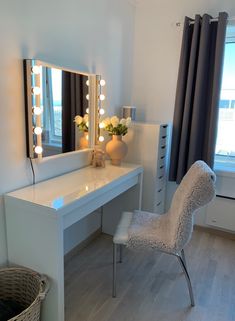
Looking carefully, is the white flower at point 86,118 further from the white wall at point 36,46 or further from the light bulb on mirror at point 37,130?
the light bulb on mirror at point 37,130

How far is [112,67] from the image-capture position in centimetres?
252

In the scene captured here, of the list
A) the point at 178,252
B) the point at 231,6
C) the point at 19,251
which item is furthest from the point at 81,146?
the point at 231,6

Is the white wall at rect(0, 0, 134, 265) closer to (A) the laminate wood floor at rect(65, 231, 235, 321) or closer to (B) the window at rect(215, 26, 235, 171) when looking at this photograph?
(A) the laminate wood floor at rect(65, 231, 235, 321)

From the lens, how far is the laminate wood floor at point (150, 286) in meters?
1.70

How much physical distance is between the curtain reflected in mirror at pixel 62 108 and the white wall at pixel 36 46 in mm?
105

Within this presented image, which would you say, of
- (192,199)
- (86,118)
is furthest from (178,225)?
(86,118)

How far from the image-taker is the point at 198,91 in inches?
96.4

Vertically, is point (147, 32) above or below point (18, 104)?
above

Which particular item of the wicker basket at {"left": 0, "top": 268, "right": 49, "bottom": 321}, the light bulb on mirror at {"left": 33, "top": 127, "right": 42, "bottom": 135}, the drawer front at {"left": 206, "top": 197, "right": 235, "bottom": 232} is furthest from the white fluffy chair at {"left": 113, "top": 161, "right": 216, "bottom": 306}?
the drawer front at {"left": 206, "top": 197, "right": 235, "bottom": 232}

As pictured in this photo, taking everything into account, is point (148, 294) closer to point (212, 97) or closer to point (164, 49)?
point (212, 97)

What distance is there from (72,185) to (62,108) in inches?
22.8

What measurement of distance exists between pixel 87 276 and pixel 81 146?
1.02m

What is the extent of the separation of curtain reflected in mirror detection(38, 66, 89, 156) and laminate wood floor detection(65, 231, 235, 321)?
960 millimetres

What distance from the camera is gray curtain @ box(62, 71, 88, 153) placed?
1.96 metres
